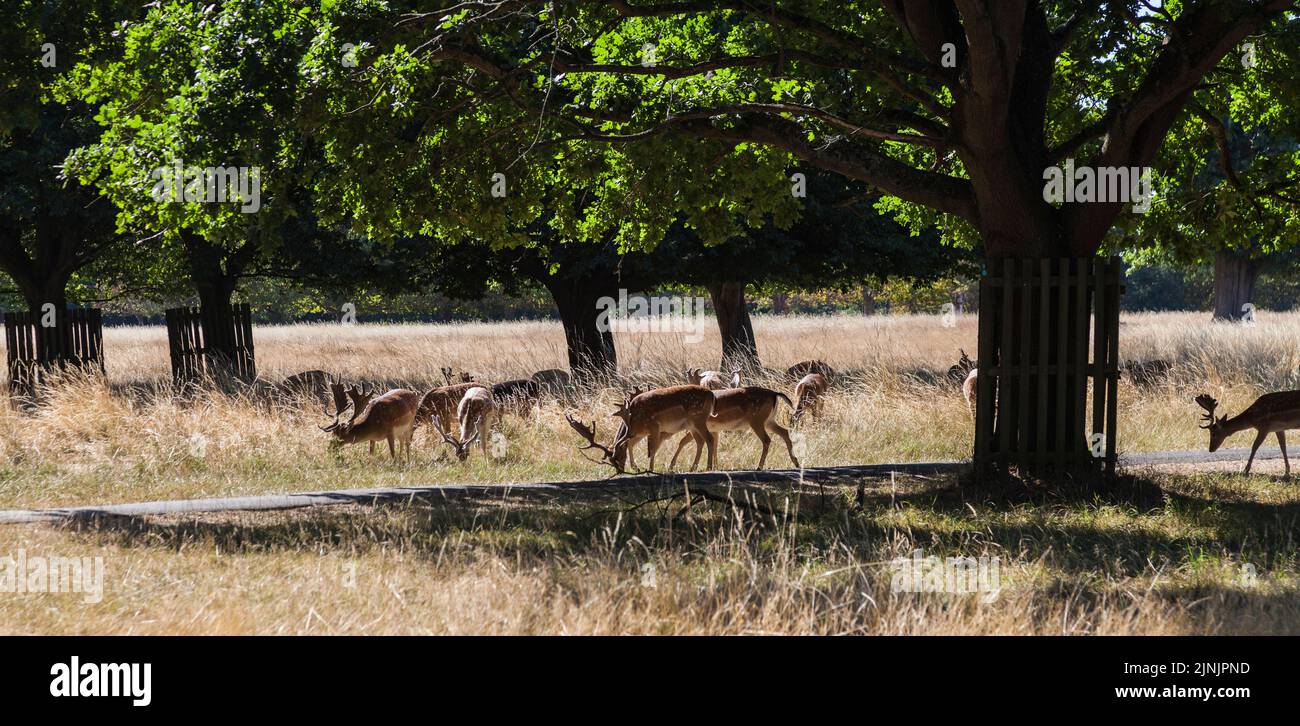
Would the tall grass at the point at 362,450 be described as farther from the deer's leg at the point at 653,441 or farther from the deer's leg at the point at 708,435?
the deer's leg at the point at 653,441

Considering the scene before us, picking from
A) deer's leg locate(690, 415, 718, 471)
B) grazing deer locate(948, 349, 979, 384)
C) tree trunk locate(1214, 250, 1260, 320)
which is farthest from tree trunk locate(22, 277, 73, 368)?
tree trunk locate(1214, 250, 1260, 320)

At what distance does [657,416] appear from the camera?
12109 mm

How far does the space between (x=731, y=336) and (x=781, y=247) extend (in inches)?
194

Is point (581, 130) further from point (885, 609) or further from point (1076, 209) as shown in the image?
point (885, 609)

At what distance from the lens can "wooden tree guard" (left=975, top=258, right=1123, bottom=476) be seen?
10.8m

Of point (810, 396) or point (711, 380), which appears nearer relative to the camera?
point (711, 380)

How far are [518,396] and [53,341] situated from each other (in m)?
11.3

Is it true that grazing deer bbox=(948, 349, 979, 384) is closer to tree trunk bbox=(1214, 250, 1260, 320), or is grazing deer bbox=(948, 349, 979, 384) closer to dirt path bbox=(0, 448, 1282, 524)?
dirt path bbox=(0, 448, 1282, 524)

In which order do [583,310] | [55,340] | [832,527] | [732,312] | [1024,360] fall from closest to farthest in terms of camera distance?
[832,527] → [1024,360] → [55,340] → [583,310] → [732,312]

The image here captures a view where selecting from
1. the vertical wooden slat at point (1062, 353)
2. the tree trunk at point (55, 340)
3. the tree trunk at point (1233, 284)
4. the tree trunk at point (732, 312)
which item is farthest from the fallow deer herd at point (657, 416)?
the tree trunk at point (1233, 284)

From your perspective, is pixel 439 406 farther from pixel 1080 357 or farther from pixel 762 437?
pixel 1080 357

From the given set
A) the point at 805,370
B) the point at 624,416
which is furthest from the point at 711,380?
the point at 805,370

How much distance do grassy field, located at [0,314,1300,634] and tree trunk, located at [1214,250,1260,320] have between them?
38532 mm

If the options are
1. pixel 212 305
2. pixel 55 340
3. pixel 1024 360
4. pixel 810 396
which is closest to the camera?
pixel 1024 360
